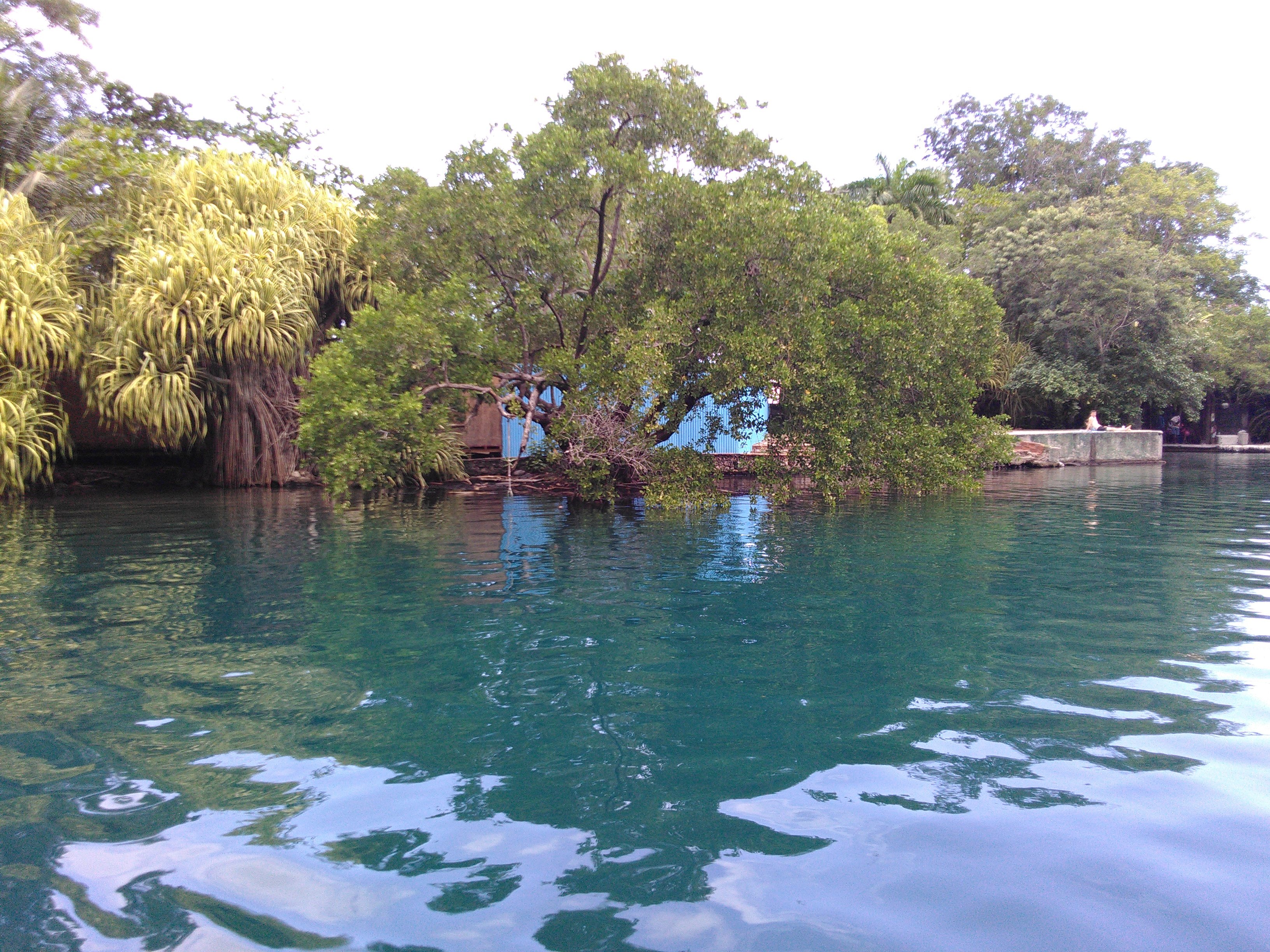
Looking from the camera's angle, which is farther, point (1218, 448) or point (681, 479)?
point (1218, 448)

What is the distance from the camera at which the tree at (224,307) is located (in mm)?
15172

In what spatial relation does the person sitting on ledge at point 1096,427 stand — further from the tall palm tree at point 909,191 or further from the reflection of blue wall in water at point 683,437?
the reflection of blue wall in water at point 683,437

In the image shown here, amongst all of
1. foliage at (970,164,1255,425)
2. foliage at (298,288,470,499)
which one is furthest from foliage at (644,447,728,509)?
foliage at (970,164,1255,425)

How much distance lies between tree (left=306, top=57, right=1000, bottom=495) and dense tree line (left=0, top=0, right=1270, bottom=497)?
47 millimetres

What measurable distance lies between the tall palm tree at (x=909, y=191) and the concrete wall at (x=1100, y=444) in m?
8.86

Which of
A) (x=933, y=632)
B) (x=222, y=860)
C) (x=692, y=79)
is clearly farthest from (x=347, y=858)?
(x=692, y=79)

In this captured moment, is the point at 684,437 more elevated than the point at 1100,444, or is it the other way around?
the point at 684,437

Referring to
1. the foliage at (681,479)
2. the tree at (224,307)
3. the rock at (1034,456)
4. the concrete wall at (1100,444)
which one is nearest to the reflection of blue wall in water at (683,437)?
the tree at (224,307)

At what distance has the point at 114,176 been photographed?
1667 centimetres

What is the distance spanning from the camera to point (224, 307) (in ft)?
50.9

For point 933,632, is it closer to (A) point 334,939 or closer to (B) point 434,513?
(A) point 334,939

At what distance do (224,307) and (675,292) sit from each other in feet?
27.9

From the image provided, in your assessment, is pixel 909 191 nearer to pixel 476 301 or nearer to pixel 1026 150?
pixel 1026 150

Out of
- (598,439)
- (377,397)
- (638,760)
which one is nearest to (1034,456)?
(598,439)
